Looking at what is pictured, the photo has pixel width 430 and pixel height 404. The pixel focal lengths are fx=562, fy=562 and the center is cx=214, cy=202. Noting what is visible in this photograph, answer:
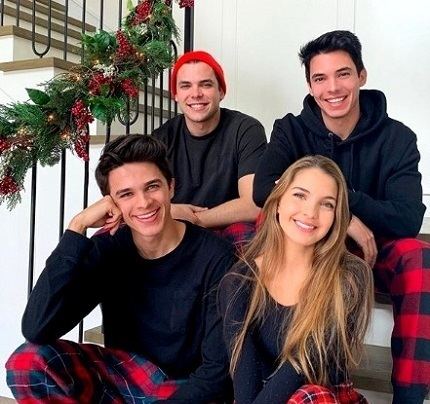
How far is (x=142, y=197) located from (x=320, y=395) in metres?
0.63

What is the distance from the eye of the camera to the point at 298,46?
10.5 ft

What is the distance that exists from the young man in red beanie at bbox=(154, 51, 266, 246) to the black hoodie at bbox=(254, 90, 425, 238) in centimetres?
18

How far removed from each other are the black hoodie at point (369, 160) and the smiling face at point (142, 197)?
0.39 m

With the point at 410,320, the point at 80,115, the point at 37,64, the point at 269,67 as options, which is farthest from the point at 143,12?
the point at 269,67

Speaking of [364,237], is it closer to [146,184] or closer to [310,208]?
[310,208]

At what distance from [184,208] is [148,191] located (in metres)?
0.39

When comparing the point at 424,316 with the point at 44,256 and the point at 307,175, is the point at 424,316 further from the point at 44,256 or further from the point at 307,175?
the point at 44,256

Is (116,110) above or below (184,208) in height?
above

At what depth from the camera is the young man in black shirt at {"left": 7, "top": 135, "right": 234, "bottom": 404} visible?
1.41m

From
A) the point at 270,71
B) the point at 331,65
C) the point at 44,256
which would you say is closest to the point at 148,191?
the point at 331,65

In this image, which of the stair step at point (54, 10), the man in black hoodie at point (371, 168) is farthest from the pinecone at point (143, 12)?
the stair step at point (54, 10)

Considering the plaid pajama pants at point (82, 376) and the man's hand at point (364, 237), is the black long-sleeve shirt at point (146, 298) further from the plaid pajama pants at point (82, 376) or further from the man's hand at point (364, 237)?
the man's hand at point (364, 237)

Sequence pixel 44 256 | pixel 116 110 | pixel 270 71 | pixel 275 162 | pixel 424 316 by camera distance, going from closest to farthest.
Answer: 1. pixel 424 316
2. pixel 116 110
3. pixel 275 162
4. pixel 44 256
5. pixel 270 71

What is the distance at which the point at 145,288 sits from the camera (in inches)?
58.9
